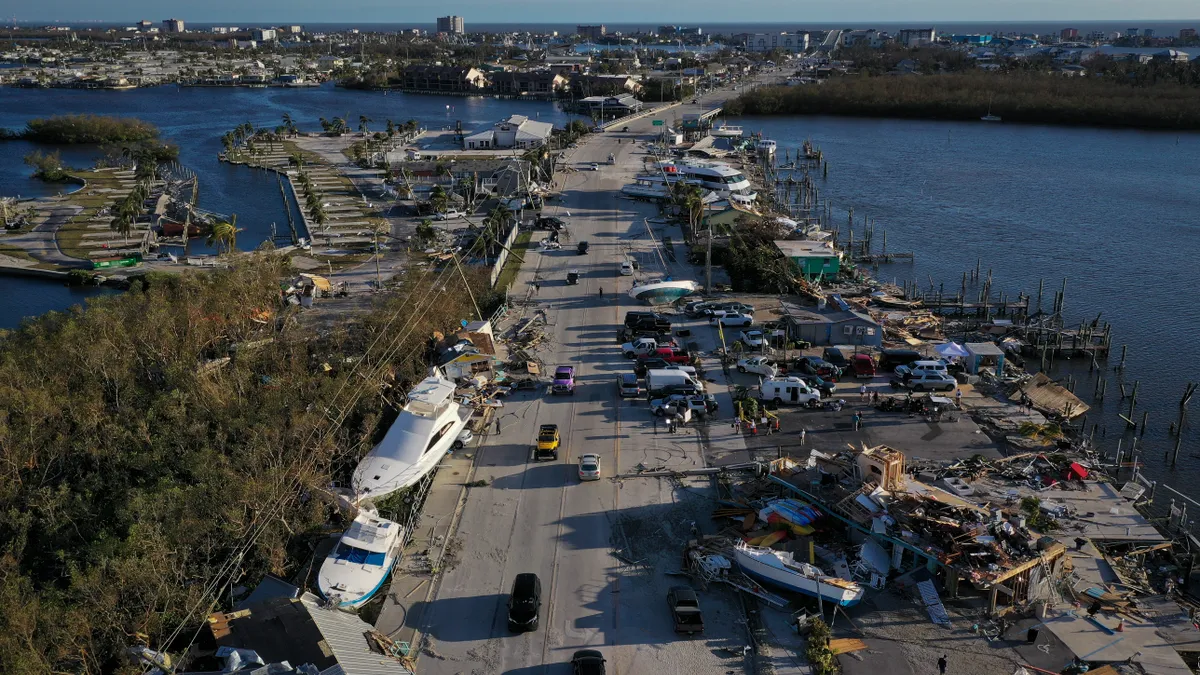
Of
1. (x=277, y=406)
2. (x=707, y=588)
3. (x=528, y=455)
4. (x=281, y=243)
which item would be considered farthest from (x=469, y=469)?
(x=281, y=243)

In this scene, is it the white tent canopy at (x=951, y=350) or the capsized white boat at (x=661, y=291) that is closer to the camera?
the white tent canopy at (x=951, y=350)

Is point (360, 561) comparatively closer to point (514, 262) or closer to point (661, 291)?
point (661, 291)

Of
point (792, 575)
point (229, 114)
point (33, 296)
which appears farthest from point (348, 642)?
point (229, 114)

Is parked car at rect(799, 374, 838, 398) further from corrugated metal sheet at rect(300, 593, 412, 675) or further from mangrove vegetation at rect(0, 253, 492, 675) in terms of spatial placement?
corrugated metal sheet at rect(300, 593, 412, 675)

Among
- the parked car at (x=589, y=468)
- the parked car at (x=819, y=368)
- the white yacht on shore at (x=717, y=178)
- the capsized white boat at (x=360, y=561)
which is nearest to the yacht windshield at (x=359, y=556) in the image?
the capsized white boat at (x=360, y=561)

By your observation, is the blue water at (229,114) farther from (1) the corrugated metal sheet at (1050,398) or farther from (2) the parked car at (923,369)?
(1) the corrugated metal sheet at (1050,398)

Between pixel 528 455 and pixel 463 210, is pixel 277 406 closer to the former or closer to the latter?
→ pixel 528 455
